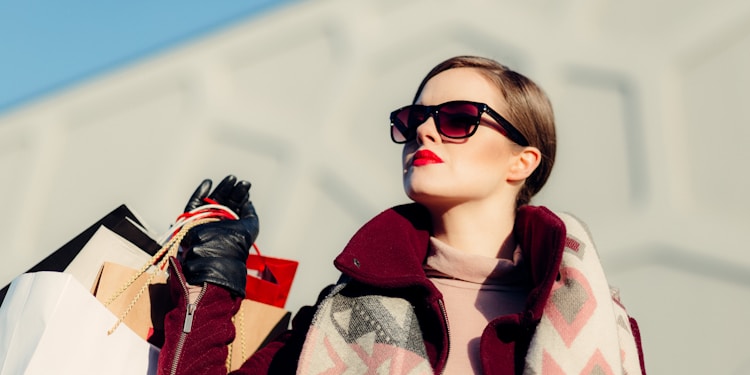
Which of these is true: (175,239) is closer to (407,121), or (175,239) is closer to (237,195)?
(237,195)

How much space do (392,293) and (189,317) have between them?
38cm

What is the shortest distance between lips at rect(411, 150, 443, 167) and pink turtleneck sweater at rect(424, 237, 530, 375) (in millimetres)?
170

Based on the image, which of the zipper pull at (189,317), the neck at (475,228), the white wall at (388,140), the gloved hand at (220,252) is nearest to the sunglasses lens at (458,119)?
the neck at (475,228)

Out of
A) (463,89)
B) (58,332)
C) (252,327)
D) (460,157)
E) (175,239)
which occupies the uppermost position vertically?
(463,89)

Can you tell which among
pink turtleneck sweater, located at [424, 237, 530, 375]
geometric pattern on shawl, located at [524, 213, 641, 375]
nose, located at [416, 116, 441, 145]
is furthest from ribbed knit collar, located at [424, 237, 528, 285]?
nose, located at [416, 116, 441, 145]

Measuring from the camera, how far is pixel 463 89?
56.4 inches

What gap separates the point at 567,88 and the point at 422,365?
172 cm

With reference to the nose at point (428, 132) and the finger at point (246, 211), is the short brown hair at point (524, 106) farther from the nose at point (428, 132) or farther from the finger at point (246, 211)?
the finger at point (246, 211)

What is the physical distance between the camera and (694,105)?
241 centimetres

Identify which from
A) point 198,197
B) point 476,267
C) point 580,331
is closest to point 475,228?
point 476,267

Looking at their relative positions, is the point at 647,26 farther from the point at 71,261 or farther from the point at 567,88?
the point at 71,261

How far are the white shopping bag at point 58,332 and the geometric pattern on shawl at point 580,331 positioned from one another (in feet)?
2.36

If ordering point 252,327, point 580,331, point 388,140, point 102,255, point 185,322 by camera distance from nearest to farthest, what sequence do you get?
point 580,331 → point 185,322 → point 102,255 → point 252,327 → point 388,140

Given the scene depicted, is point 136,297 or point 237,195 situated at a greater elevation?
point 237,195
